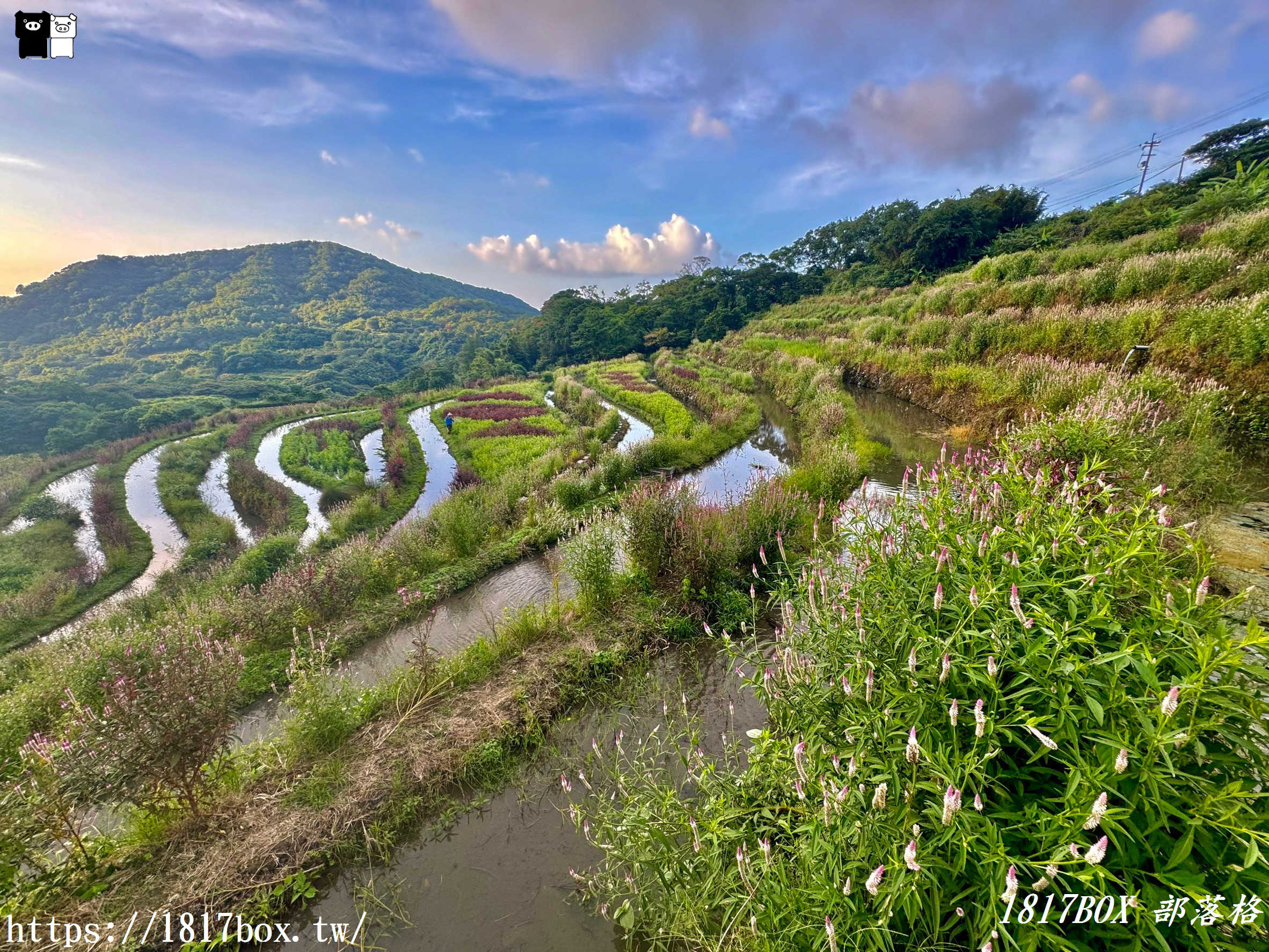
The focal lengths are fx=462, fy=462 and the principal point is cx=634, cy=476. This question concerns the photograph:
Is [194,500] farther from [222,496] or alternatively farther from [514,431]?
[514,431]

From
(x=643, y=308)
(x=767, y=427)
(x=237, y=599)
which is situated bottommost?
(x=237, y=599)

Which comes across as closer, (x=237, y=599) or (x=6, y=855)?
(x=6, y=855)

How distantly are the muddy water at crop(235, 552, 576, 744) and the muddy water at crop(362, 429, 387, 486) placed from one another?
36.3 ft

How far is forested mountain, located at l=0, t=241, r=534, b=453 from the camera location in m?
34.7

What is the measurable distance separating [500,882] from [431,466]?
17639mm

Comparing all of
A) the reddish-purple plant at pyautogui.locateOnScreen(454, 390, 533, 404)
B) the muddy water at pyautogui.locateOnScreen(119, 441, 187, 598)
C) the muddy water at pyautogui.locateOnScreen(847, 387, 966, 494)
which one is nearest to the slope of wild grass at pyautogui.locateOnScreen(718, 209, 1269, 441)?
the muddy water at pyautogui.locateOnScreen(847, 387, 966, 494)

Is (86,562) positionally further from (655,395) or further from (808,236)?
(808,236)

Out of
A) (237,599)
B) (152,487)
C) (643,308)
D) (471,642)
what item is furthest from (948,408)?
(643,308)

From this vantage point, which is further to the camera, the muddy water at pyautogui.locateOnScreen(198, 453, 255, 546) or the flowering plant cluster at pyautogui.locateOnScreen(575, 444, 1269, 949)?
the muddy water at pyautogui.locateOnScreen(198, 453, 255, 546)

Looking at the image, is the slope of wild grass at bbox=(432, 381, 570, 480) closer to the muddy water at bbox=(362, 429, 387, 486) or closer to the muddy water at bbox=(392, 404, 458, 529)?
the muddy water at bbox=(392, 404, 458, 529)

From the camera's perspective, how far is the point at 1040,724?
5.80 ft

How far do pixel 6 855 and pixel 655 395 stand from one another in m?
24.6

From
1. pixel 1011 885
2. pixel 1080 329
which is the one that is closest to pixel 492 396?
pixel 1080 329

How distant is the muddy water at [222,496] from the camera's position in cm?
1455
